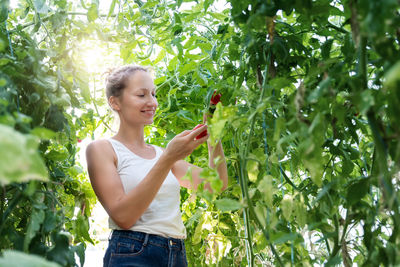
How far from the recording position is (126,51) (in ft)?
4.04

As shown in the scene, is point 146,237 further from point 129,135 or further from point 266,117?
point 266,117

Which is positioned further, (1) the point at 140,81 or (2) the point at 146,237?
(1) the point at 140,81

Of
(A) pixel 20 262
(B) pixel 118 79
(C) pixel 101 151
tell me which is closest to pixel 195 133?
(C) pixel 101 151

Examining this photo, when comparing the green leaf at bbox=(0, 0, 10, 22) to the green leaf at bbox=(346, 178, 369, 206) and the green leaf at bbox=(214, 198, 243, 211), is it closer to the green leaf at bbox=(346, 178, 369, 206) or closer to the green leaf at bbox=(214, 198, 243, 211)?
the green leaf at bbox=(214, 198, 243, 211)

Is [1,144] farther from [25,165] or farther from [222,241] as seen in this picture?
[222,241]

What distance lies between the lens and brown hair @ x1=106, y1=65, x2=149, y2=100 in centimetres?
143

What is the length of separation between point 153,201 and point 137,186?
15 cm

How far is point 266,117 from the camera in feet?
3.10

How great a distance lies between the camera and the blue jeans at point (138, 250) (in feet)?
3.86

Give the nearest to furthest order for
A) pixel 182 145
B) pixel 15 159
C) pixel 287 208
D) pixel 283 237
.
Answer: pixel 15 159
pixel 283 237
pixel 287 208
pixel 182 145

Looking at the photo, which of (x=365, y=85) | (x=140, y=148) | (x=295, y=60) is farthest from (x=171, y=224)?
(x=365, y=85)

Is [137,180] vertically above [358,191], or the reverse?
[137,180]

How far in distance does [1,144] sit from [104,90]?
3.56 ft

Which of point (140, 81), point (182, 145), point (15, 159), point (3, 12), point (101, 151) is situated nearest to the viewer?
point (15, 159)
